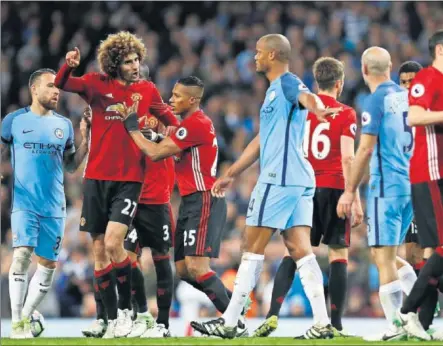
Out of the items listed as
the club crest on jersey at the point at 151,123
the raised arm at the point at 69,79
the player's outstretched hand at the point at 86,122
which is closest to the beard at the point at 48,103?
the player's outstretched hand at the point at 86,122

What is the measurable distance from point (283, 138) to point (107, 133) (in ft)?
5.26

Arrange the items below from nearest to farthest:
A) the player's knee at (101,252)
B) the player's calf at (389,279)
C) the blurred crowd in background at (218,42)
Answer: the player's calf at (389,279) < the player's knee at (101,252) < the blurred crowd in background at (218,42)

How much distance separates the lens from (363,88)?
64.9ft

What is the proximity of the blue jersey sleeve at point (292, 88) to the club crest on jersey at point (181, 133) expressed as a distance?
1171mm

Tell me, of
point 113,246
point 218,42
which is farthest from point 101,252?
point 218,42

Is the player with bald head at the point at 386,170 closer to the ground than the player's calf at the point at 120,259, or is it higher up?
higher up

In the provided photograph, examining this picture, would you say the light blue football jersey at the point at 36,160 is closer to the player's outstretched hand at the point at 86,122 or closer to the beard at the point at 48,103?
the beard at the point at 48,103

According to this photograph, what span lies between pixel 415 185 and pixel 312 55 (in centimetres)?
1255

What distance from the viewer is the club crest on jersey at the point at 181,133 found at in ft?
30.8

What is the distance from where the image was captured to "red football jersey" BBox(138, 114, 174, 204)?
1022 cm

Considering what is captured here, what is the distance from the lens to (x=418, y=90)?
8148mm

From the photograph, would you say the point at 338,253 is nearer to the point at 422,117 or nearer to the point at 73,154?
the point at 422,117

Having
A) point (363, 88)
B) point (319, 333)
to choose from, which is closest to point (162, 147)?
point (319, 333)

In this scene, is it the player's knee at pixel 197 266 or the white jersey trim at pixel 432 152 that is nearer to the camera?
the white jersey trim at pixel 432 152
